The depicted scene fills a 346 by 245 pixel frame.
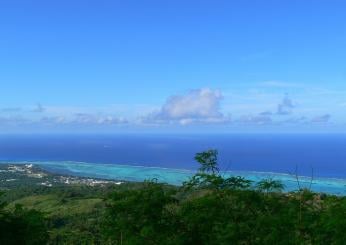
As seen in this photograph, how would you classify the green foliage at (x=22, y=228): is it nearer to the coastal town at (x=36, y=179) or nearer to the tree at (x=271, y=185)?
the tree at (x=271, y=185)

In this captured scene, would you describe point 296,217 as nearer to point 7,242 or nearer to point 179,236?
point 179,236

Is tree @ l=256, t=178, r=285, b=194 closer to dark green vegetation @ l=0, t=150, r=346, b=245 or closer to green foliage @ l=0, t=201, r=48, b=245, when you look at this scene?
dark green vegetation @ l=0, t=150, r=346, b=245

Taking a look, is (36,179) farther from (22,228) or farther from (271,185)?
(271,185)

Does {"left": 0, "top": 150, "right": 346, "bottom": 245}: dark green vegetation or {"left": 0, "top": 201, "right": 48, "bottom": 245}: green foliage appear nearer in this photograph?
{"left": 0, "top": 150, "right": 346, "bottom": 245}: dark green vegetation

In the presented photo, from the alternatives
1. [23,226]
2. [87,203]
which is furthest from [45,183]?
[23,226]

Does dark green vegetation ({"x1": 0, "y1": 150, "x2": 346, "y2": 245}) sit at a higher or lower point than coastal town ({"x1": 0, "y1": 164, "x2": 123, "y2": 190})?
higher

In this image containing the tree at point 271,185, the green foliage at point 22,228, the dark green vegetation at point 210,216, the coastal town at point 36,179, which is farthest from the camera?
the coastal town at point 36,179

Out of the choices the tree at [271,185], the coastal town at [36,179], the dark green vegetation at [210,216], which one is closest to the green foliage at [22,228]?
the dark green vegetation at [210,216]

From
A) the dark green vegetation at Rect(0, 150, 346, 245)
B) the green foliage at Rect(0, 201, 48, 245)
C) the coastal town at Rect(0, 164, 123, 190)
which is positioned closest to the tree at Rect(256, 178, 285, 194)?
the dark green vegetation at Rect(0, 150, 346, 245)

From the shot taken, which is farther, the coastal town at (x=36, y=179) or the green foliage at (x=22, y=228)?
the coastal town at (x=36, y=179)
